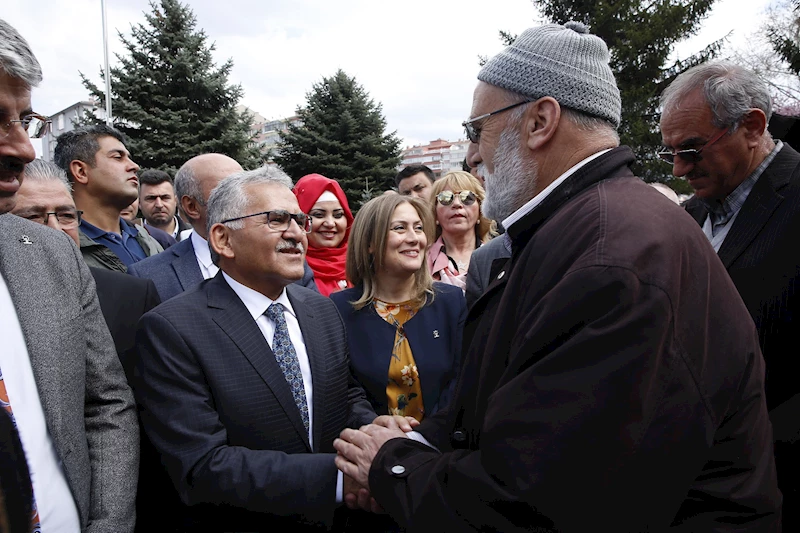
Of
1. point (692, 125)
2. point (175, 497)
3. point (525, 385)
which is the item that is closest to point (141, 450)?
point (175, 497)

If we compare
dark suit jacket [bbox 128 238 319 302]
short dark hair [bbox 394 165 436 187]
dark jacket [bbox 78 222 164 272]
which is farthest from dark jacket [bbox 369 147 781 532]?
short dark hair [bbox 394 165 436 187]

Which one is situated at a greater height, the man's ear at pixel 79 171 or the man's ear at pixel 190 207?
the man's ear at pixel 79 171

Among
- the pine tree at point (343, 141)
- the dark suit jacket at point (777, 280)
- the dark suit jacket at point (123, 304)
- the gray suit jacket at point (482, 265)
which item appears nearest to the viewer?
the dark suit jacket at point (777, 280)

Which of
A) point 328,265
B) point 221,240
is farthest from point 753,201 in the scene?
point 328,265

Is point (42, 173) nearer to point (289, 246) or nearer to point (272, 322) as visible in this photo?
point (289, 246)

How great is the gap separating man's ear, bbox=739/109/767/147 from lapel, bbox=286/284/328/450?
98.9 inches

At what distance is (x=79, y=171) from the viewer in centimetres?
460

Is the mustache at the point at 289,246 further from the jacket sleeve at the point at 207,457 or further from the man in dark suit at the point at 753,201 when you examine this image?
the man in dark suit at the point at 753,201

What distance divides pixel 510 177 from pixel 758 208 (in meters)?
1.65

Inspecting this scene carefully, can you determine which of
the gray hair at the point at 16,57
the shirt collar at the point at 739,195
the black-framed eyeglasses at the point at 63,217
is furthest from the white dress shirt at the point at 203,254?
the shirt collar at the point at 739,195

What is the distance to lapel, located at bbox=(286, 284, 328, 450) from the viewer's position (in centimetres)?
244

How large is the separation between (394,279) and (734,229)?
192cm

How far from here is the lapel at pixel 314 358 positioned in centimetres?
244

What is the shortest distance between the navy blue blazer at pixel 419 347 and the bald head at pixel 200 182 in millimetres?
1482
